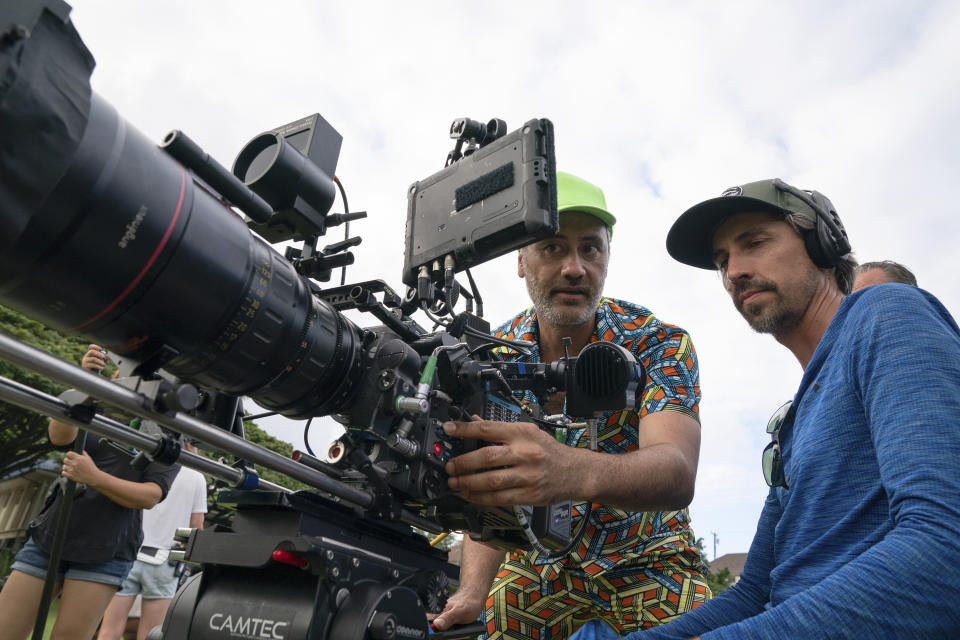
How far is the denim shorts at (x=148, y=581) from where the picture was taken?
17.9 ft

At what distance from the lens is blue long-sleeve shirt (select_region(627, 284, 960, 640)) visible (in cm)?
117

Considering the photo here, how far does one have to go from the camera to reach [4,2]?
91 cm

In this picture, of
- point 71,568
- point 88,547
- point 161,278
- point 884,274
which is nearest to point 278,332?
point 161,278

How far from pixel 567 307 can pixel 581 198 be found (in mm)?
535

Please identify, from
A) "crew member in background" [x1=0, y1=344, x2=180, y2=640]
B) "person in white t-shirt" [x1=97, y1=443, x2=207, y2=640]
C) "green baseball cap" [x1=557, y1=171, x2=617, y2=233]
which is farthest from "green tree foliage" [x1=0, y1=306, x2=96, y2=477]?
"green baseball cap" [x1=557, y1=171, x2=617, y2=233]

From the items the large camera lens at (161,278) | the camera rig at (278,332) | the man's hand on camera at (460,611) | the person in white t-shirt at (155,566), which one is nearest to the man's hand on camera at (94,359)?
the camera rig at (278,332)

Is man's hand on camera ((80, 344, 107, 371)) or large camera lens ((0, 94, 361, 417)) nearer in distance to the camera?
large camera lens ((0, 94, 361, 417))

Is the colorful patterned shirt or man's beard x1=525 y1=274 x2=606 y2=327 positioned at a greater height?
man's beard x1=525 y1=274 x2=606 y2=327

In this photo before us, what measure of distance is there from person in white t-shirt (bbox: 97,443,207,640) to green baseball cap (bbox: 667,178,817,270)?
14.3ft

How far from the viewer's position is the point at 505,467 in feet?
6.28

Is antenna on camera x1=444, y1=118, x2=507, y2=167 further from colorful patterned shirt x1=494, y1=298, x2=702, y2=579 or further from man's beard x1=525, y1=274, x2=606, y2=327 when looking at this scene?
man's beard x1=525, y1=274, x2=606, y2=327

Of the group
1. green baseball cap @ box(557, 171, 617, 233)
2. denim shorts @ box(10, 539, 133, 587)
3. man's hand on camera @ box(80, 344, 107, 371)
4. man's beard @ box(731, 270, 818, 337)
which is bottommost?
denim shorts @ box(10, 539, 133, 587)

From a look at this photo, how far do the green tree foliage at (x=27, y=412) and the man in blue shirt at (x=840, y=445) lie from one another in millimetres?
12121

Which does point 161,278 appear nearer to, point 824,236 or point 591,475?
point 591,475
